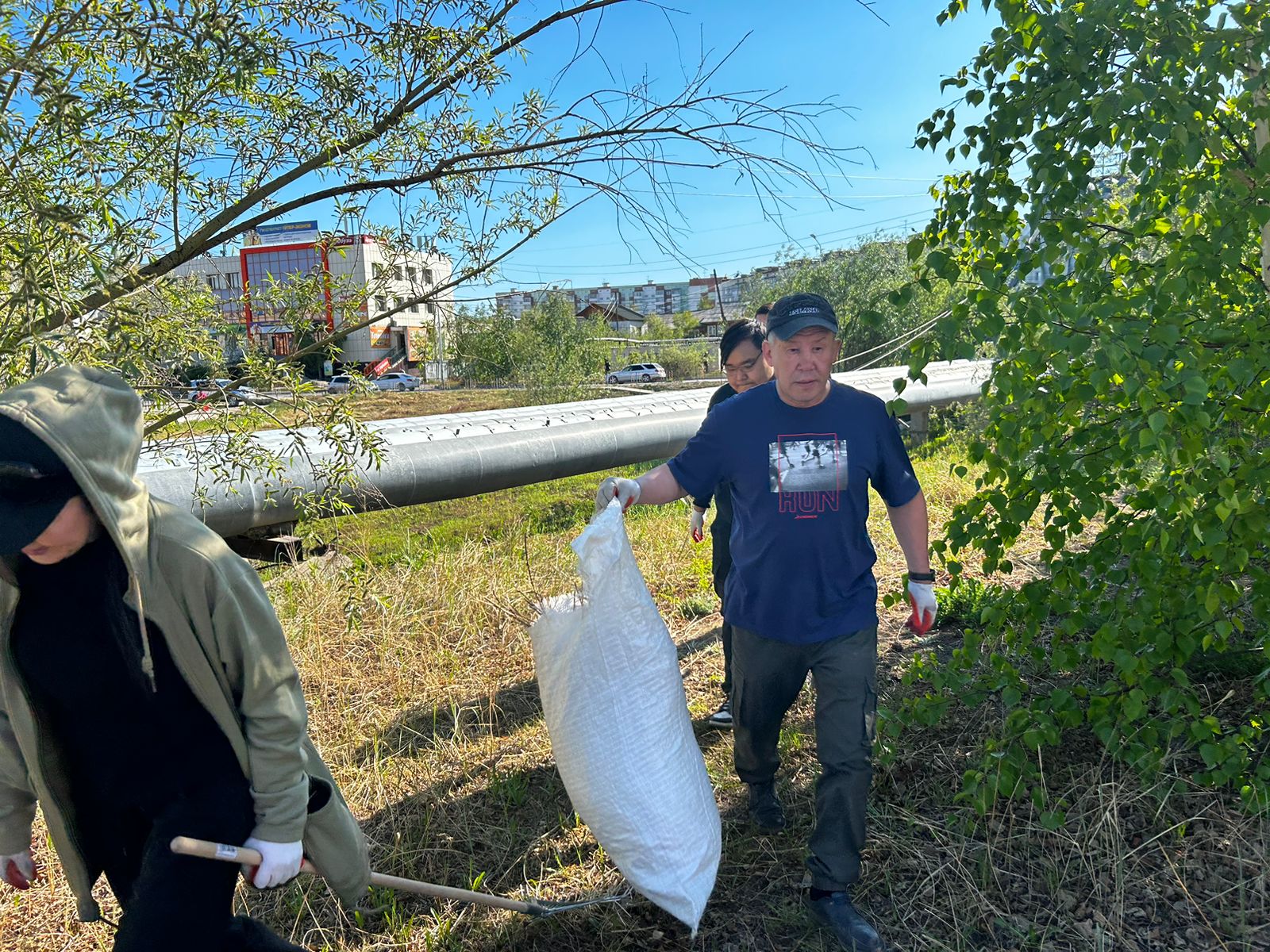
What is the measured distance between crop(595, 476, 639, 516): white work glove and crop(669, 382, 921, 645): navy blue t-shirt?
21cm

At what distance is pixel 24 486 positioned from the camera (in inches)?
61.6

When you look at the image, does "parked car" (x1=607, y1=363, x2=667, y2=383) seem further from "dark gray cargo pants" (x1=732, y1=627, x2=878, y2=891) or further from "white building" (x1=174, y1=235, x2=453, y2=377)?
"dark gray cargo pants" (x1=732, y1=627, x2=878, y2=891)

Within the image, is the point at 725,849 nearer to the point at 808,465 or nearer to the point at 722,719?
the point at 722,719

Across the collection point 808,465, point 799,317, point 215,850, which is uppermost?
point 799,317

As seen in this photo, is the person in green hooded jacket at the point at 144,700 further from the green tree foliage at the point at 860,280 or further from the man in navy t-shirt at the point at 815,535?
the green tree foliage at the point at 860,280

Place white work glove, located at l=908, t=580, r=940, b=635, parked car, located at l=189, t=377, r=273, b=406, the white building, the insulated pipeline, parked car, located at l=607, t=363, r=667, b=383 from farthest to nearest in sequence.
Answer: parked car, located at l=607, t=363, r=667, b=383, the insulated pipeline, the white building, parked car, located at l=189, t=377, r=273, b=406, white work glove, located at l=908, t=580, r=940, b=635

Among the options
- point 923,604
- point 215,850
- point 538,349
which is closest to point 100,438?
point 215,850

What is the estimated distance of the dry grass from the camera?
2.62 meters

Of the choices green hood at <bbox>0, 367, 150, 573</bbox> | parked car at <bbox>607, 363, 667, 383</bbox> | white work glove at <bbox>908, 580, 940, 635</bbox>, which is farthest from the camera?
parked car at <bbox>607, 363, 667, 383</bbox>

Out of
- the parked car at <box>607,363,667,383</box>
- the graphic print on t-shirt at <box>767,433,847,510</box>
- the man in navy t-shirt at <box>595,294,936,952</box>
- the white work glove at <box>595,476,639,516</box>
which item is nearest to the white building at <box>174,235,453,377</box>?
the white work glove at <box>595,476,639,516</box>

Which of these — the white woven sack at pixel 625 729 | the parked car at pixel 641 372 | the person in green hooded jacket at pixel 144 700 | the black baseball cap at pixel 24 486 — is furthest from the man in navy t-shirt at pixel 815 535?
the parked car at pixel 641 372

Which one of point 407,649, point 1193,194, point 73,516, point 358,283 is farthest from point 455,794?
point 1193,194

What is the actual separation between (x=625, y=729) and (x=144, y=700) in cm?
125

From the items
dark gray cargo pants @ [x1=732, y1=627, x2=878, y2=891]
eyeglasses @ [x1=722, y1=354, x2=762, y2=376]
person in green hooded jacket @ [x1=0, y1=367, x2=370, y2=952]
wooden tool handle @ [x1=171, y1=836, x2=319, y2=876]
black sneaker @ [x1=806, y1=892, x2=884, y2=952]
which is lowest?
black sneaker @ [x1=806, y1=892, x2=884, y2=952]
